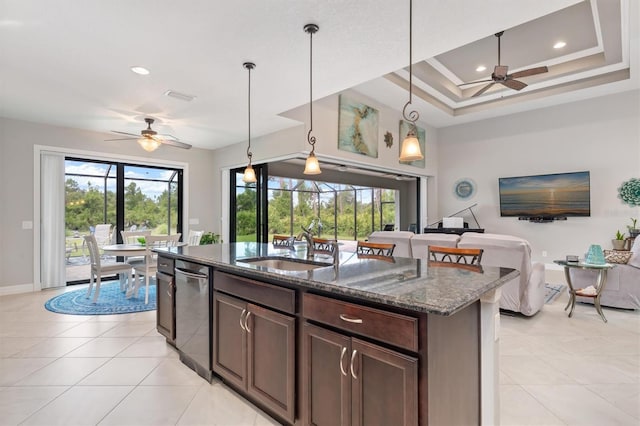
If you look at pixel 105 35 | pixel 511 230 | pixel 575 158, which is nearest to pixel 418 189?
pixel 511 230

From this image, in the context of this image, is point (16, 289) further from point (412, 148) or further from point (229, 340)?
point (412, 148)

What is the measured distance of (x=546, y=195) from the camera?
6488 millimetres

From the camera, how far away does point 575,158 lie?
6266 millimetres

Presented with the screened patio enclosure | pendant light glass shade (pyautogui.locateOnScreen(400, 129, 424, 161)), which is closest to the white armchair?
pendant light glass shade (pyautogui.locateOnScreen(400, 129, 424, 161))

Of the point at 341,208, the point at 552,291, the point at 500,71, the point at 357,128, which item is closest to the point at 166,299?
the point at 357,128

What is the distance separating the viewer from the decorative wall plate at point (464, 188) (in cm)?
756

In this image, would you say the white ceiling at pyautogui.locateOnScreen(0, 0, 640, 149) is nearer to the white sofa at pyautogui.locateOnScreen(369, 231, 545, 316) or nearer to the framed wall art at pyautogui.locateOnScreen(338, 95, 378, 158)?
the framed wall art at pyautogui.locateOnScreen(338, 95, 378, 158)

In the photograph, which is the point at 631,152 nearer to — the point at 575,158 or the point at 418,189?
the point at 575,158

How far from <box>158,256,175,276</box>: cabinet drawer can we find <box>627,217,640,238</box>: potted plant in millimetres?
6939

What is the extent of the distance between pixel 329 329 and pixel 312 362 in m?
0.21

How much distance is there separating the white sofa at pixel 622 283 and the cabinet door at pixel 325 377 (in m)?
4.07

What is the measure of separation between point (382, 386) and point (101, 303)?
4424mm

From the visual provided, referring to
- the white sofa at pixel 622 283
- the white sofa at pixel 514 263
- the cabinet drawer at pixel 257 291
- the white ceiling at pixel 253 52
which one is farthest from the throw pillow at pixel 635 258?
the cabinet drawer at pixel 257 291

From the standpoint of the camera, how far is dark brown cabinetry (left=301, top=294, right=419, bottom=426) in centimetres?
126
